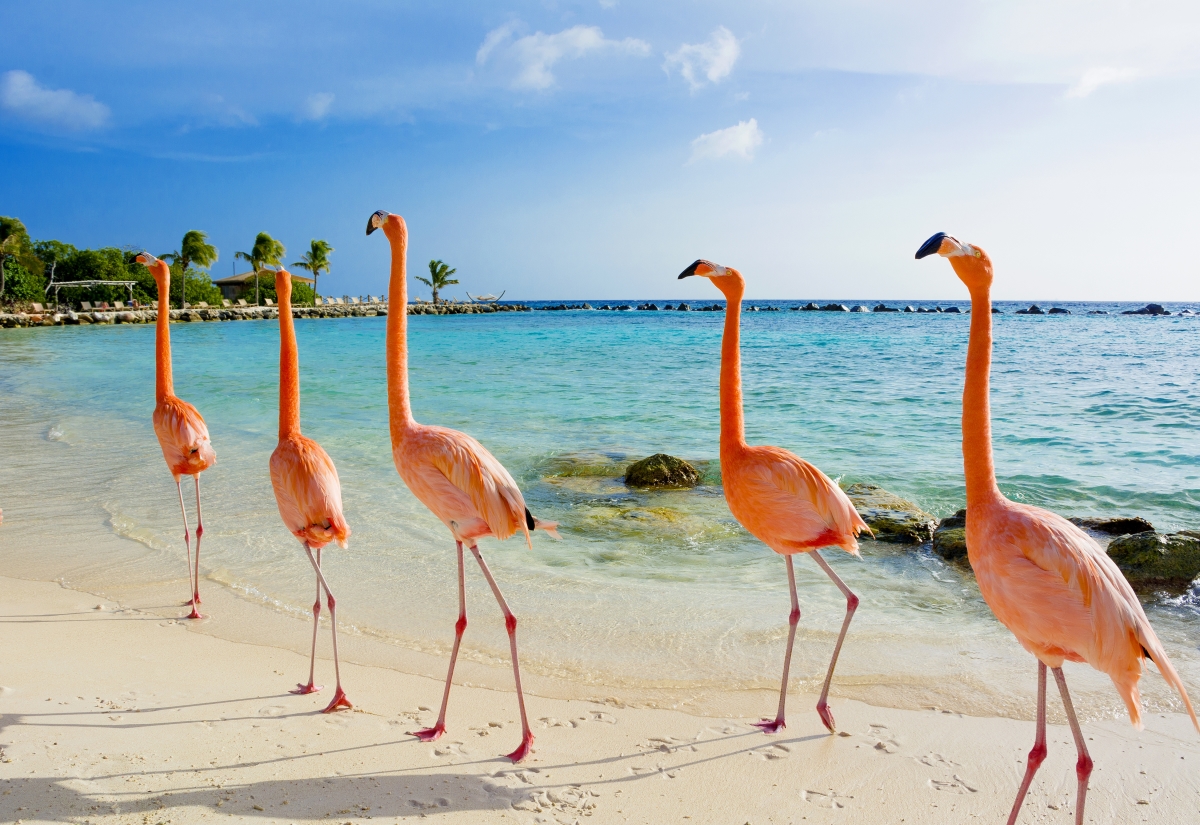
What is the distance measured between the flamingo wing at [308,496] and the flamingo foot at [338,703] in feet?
2.44

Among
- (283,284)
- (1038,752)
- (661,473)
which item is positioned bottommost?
(661,473)

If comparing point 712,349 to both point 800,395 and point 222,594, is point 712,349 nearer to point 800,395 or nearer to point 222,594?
point 800,395

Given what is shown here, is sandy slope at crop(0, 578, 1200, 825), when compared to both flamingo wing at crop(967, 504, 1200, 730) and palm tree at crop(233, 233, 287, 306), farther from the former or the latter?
palm tree at crop(233, 233, 287, 306)

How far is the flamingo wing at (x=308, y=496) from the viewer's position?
153 inches

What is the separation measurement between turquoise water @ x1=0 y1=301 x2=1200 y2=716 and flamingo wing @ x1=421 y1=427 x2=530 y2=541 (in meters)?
1.40

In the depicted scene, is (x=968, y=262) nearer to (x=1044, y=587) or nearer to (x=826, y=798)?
(x=1044, y=587)

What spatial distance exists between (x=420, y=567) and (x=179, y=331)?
48.8 metres

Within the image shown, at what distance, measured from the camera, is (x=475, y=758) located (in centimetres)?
335

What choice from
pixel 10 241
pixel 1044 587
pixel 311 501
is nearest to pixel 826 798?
pixel 1044 587

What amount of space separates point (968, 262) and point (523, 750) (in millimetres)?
2808

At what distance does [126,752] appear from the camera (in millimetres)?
3148

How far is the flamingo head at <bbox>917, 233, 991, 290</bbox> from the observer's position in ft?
9.48

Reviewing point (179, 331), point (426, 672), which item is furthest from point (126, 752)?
point (179, 331)

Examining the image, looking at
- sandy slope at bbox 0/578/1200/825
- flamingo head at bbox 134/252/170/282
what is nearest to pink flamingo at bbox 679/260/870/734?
sandy slope at bbox 0/578/1200/825
